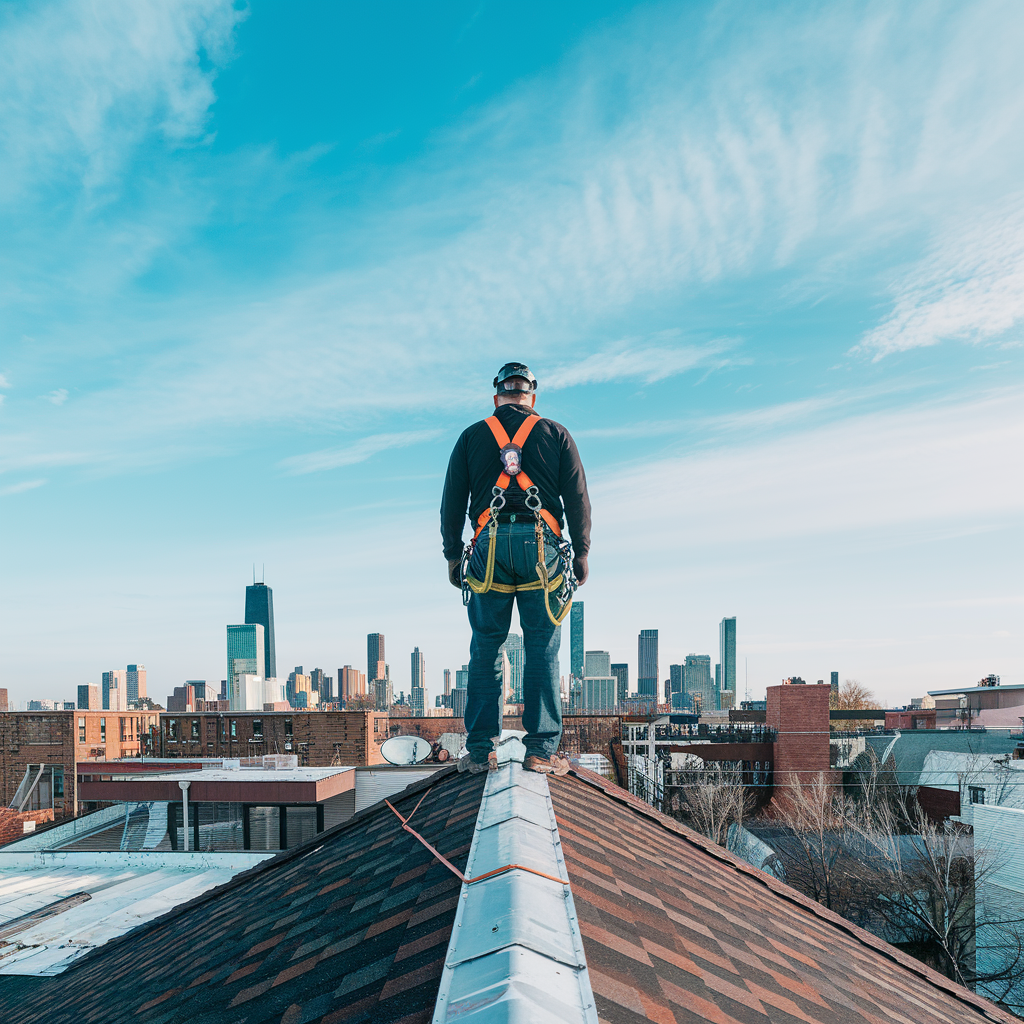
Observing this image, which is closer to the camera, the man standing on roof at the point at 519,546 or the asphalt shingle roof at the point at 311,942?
the asphalt shingle roof at the point at 311,942

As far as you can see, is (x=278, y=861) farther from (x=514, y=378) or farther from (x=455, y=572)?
(x=514, y=378)

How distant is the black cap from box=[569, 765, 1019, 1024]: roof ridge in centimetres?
265

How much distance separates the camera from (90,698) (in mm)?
100250

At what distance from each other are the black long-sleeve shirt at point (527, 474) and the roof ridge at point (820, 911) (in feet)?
5.46

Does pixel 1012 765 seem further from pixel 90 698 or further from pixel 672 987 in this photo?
pixel 90 698

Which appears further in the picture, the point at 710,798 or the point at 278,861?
→ the point at 710,798

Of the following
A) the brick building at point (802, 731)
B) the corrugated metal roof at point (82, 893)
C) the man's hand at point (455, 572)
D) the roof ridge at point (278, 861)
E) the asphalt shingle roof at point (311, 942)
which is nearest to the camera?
the asphalt shingle roof at point (311, 942)

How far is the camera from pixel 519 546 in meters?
4.49

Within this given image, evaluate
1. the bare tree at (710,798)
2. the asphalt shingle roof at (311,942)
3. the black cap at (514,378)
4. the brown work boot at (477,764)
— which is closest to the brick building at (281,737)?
the bare tree at (710,798)

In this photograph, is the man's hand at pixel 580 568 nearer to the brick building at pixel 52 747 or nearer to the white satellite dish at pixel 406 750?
the white satellite dish at pixel 406 750

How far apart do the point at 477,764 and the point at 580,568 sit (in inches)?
57.9

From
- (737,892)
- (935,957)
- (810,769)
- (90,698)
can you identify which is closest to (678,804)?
(810,769)

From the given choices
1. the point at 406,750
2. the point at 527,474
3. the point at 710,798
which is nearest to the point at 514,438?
the point at 527,474

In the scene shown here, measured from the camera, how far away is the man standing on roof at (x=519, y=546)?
4492 mm
